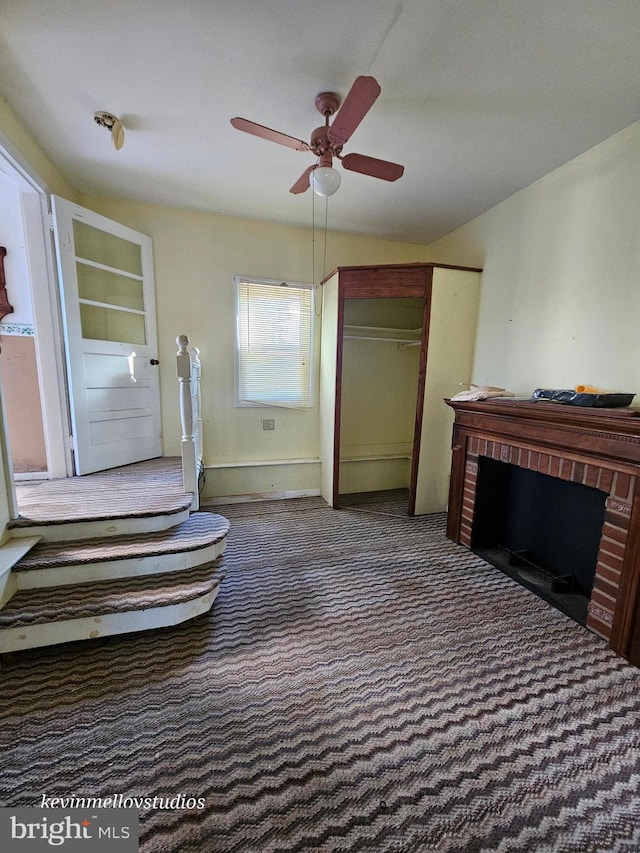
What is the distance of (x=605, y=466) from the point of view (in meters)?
1.67

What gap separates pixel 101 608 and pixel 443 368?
306 centimetres

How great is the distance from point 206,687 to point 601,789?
147cm

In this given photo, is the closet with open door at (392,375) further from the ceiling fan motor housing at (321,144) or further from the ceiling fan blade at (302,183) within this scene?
the ceiling fan motor housing at (321,144)

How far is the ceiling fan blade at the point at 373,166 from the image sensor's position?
5.70 ft

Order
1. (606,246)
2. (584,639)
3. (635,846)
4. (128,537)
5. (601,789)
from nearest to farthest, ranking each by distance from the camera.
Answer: (635,846) < (601,789) < (584,639) < (128,537) < (606,246)

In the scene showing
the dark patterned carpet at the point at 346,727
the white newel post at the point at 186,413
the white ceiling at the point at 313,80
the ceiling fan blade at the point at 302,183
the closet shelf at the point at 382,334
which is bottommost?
the dark patterned carpet at the point at 346,727

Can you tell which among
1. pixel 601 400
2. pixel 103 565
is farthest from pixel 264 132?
pixel 103 565

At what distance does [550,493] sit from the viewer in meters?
2.23

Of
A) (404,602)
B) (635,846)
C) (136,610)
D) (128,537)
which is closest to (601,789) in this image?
(635,846)

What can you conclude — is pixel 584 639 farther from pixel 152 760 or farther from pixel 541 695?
pixel 152 760

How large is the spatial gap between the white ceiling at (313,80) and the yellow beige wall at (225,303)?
563 mm

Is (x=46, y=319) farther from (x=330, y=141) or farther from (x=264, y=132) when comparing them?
(x=330, y=141)

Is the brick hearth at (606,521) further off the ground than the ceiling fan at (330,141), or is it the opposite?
the ceiling fan at (330,141)

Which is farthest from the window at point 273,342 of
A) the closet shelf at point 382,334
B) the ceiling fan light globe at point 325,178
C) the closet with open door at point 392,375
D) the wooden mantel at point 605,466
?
the wooden mantel at point 605,466
